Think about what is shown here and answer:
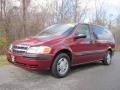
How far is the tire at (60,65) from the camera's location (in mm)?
7074

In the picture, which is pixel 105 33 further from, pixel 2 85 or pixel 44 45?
pixel 2 85

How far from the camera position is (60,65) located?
23.8ft

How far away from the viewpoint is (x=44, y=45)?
675 cm

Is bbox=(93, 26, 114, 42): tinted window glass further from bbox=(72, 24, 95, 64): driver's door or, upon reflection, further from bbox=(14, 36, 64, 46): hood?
bbox=(14, 36, 64, 46): hood

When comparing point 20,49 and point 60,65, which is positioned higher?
point 20,49

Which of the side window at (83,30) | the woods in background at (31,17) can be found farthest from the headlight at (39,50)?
the woods in background at (31,17)

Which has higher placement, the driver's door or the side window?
the side window

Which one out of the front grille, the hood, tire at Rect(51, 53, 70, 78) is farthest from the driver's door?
the front grille

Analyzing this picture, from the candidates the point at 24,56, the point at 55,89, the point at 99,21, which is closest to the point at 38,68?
the point at 24,56

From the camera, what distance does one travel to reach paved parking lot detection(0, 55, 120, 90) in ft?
20.5

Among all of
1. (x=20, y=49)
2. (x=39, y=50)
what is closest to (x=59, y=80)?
(x=39, y=50)

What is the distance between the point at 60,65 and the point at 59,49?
0.53 metres

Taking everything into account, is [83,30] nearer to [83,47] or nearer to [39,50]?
[83,47]

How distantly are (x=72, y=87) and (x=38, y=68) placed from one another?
1143 mm
